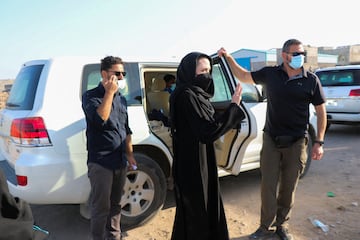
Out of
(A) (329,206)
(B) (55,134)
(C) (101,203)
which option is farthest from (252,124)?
(B) (55,134)

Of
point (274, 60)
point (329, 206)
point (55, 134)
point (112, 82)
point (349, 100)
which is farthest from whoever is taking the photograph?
point (274, 60)

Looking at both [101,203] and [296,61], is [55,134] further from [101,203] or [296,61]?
[296,61]

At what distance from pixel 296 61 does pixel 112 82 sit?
68.8 inches

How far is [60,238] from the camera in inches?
139

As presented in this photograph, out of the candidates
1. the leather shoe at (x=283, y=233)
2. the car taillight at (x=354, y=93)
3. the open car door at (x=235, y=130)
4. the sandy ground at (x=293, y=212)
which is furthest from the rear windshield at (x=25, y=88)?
the car taillight at (x=354, y=93)

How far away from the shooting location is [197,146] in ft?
7.68

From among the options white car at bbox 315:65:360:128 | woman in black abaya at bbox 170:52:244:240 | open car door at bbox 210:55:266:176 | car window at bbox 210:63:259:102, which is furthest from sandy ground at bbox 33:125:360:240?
white car at bbox 315:65:360:128

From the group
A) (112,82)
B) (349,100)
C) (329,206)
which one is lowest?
(329,206)

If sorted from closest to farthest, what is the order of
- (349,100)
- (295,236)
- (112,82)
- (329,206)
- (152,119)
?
(112,82) < (295,236) < (329,206) < (152,119) < (349,100)

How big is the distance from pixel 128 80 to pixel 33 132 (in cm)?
116

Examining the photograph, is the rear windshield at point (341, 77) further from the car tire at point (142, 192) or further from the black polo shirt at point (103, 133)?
the black polo shirt at point (103, 133)

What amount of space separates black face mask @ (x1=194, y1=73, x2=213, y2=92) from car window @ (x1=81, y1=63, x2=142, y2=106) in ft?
4.60

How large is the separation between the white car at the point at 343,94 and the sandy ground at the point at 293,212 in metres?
2.65

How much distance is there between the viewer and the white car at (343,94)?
7.88 m
